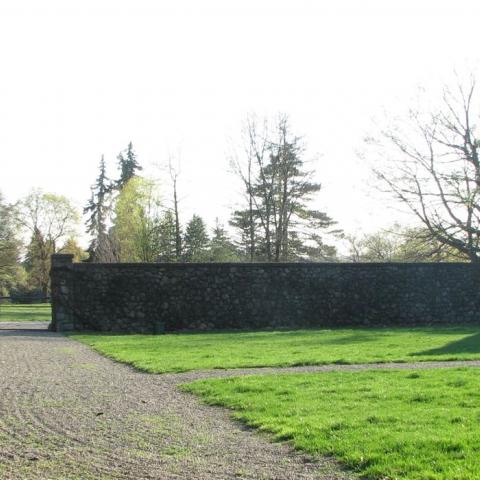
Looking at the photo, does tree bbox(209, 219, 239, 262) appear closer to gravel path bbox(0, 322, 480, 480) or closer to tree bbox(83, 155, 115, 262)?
tree bbox(83, 155, 115, 262)

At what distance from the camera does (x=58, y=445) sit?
6.21m

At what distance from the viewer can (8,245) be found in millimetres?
53094

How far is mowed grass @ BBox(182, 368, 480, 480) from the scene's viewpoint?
5328 mm

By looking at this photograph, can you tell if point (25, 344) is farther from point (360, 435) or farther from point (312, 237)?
point (312, 237)

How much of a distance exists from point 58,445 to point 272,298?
19.1m

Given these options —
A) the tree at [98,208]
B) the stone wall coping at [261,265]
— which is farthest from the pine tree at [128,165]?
the stone wall coping at [261,265]

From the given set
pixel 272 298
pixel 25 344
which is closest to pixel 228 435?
pixel 25 344

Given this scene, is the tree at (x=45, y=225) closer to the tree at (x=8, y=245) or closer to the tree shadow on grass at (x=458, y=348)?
the tree at (x=8, y=245)

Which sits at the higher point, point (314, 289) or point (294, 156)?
point (294, 156)

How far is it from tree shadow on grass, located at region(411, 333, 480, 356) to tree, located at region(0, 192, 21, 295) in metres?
41.8

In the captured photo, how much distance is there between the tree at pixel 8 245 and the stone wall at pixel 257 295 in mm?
30832

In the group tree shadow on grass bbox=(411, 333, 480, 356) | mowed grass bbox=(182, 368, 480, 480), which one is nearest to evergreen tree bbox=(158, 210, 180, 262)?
tree shadow on grass bbox=(411, 333, 480, 356)

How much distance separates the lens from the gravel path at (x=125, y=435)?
5379 mm

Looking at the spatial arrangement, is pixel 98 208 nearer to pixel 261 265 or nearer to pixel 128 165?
pixel 128 165
